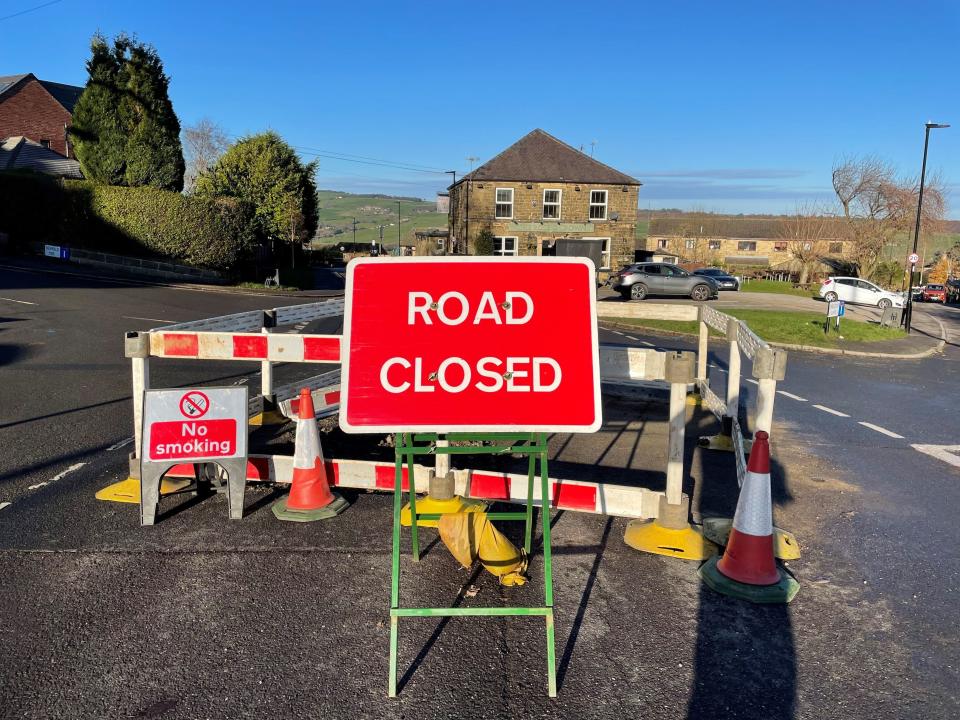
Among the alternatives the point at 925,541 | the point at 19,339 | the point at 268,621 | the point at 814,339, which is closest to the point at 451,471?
the point at 268,621

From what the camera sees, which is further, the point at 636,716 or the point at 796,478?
the point at 796,478

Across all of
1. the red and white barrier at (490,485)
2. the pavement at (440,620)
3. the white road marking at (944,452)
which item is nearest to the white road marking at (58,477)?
the pavement at (440,620)

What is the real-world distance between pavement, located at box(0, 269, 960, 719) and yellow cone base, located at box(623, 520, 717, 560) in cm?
8

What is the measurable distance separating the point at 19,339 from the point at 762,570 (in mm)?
13724

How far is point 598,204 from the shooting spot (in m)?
37.4

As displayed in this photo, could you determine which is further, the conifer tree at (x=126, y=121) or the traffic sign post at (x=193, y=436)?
the conifer tree at (x=126, y=121)

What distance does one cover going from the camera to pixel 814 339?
56.9 feet

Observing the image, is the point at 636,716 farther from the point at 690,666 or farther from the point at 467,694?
the point at 467,694

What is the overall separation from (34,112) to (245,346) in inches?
2165

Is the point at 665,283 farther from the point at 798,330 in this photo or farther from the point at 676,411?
the point at 676,411

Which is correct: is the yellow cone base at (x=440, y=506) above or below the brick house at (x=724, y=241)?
below

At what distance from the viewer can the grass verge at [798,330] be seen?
1730cm

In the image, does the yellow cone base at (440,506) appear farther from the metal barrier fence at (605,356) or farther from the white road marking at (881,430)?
the white road marking at (881,430)

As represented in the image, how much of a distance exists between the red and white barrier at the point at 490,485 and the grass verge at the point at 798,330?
13.0 m
